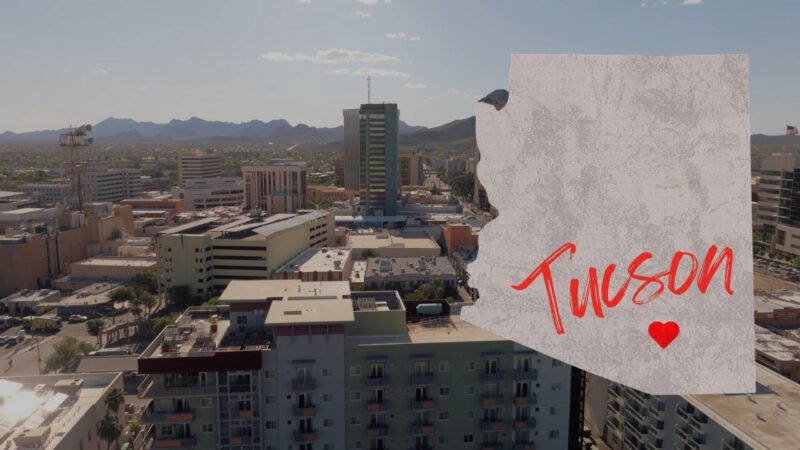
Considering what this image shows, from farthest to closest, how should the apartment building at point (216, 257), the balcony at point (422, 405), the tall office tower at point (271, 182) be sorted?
the tall office tower at point (271, 182), the apartment building at point (216, 257), the balcony at point (422, 405)

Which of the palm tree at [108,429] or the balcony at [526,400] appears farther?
the palm tree at [108,429]

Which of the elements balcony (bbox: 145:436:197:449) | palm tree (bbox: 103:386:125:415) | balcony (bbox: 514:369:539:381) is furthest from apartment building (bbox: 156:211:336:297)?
balcony (bbox: 514:369:539:381)

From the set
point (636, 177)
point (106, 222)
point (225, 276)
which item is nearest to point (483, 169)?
point (636, 177)

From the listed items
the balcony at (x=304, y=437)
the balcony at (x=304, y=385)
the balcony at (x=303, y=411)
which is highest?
the balcony at (x=304, y=385)

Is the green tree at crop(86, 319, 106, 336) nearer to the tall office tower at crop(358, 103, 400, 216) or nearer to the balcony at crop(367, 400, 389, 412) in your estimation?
the balcony at crop(367, 400, 389, 412)

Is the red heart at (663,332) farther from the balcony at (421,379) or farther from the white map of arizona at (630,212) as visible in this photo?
the balcony at (421,379)

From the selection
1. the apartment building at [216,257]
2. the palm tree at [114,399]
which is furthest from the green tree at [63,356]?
the apartment building at [216,257]

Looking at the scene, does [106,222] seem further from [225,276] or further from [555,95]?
[555,95]
